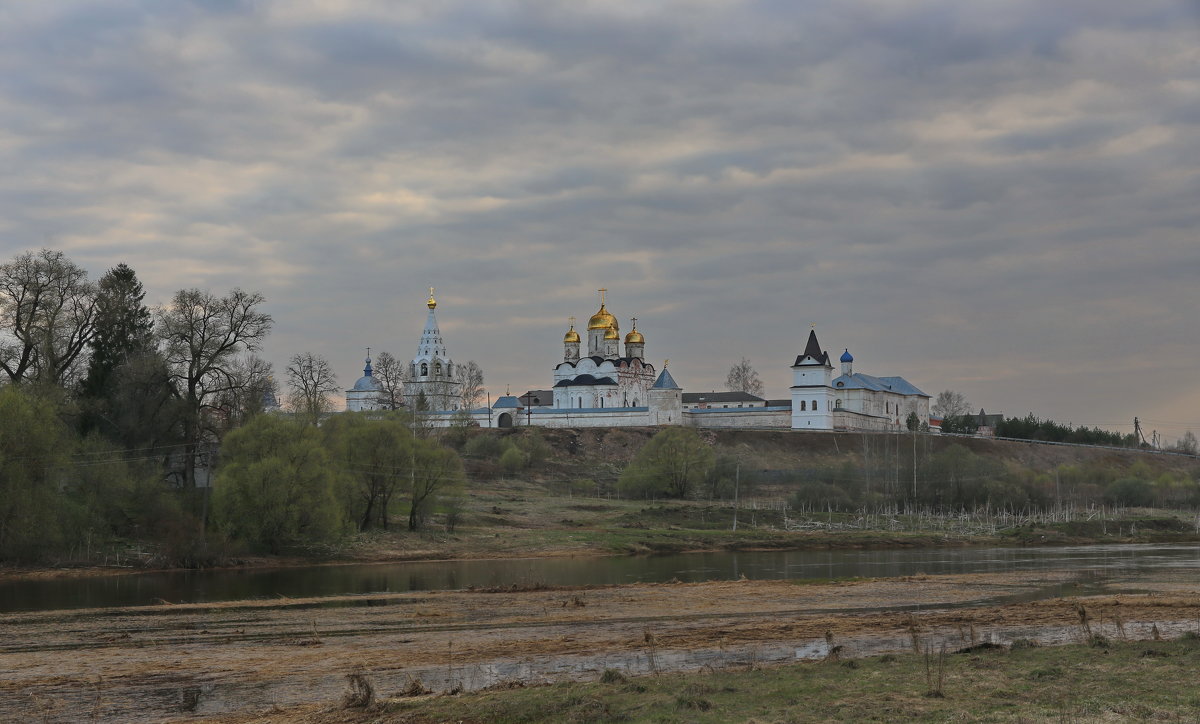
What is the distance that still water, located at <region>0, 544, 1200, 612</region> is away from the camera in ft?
105

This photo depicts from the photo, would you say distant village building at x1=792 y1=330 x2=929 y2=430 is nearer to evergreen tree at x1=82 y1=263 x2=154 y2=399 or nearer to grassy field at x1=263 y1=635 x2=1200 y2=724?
evergreen tree at x1=82 y1=263 x2=154 y2=399

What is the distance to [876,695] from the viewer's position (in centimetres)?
1359

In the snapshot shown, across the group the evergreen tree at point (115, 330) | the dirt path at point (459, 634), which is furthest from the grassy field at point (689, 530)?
the dirt path at point (459, 634)

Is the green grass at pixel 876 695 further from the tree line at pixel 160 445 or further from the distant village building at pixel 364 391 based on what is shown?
the distant village building at pixel 364 391

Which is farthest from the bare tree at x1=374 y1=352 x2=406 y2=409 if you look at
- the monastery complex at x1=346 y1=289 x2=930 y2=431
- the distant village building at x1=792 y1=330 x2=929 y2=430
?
the distant village building at x1=792 y1=330 x2=929 y2=430

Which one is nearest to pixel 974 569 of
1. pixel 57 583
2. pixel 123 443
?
pixel 57 583

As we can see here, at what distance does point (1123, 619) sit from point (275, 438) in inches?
1309

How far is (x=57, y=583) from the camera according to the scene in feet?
117

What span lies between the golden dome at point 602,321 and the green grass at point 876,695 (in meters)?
114

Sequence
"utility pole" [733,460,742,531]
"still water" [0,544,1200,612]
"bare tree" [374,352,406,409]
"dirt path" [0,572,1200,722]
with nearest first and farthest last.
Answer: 1. "dirt path" [0,572,1200,722]
2. "still water" [0,544,1200,612]
3. "utility pole" [733,460,742,531]
4. "bare tree" [374,352,406,409]

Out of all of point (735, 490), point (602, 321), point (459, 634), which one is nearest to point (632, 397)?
point (602, 321)

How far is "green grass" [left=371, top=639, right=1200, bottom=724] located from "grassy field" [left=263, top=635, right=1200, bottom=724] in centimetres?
1

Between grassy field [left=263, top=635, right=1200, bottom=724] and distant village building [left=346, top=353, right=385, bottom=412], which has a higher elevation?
distant village building [left=346, top=353, right=385, bottom=412]

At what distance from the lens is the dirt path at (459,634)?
1658 cm
